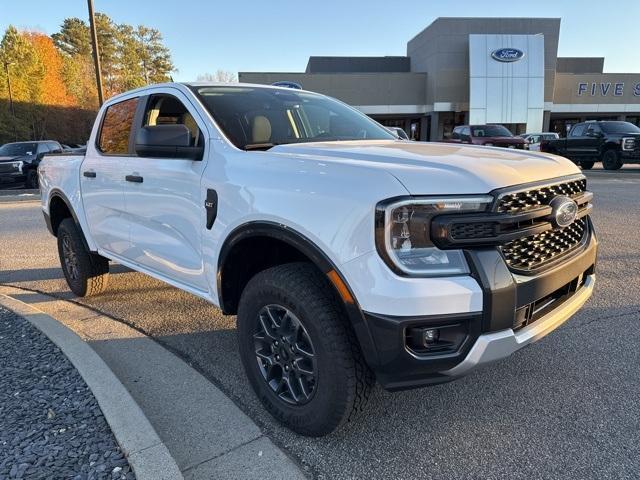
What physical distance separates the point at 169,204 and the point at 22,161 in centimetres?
1698

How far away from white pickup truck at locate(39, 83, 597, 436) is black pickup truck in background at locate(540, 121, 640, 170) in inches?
681

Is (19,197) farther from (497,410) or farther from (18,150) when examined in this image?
→ (497,410)

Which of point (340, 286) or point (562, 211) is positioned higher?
point (562, 211)

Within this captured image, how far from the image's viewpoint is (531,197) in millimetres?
2256

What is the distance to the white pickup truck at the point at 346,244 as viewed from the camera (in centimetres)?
204

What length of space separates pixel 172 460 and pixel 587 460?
1985 mm

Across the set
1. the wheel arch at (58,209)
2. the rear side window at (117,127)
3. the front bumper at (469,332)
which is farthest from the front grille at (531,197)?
the wheel arch at (58,209)

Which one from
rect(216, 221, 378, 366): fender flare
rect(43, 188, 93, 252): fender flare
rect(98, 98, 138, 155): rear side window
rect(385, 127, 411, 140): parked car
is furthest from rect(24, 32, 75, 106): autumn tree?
rect(216, 221, 378, 366): fender flare

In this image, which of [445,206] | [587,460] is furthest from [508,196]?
[587,460]

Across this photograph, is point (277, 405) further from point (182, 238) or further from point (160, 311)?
point (160, 311)

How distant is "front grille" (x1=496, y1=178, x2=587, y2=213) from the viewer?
6.94 feet

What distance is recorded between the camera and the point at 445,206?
6.70 ft

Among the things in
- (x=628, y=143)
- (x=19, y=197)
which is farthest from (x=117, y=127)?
(x=628, y=143)

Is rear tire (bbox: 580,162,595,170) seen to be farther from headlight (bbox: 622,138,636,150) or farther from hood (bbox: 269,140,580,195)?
hood (bbox: 269,140,580,195)
